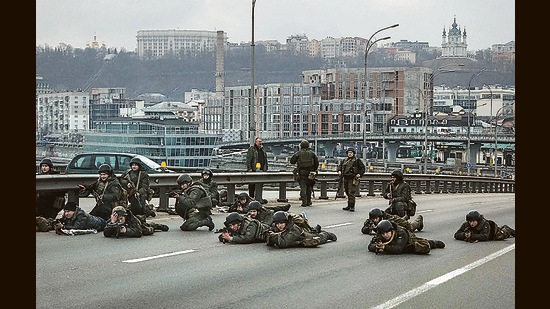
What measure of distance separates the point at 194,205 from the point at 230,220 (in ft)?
10.6

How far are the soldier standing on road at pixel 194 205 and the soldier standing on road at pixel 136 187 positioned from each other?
79 cm

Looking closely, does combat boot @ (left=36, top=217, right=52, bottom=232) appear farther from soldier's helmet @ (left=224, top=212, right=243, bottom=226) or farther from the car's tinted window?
the car's tinted window

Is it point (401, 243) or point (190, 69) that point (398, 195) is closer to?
point (401, 243)

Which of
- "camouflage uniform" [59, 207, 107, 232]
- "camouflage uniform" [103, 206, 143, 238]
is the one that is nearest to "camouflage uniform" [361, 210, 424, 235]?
"camouflage uniform" [103, 206, 143, 238]

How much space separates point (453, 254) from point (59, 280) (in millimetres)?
6790

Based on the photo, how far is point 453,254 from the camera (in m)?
15.4

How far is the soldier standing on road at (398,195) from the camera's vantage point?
1973 cm

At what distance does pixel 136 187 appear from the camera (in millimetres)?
19703

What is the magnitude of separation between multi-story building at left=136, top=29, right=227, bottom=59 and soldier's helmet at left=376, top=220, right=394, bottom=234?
3567 cm

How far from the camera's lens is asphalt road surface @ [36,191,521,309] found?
10.2 meters

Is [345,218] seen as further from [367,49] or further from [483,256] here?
[367,49]
